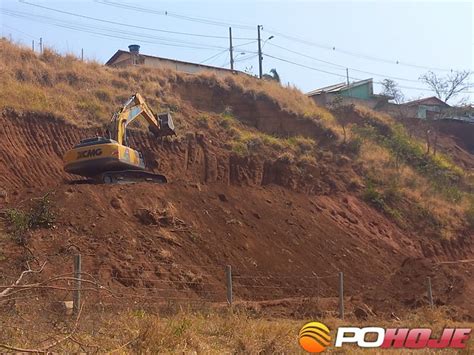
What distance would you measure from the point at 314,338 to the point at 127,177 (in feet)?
36.9

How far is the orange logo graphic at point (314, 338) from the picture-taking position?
8.63 metres

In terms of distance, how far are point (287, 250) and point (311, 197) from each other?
630 cm

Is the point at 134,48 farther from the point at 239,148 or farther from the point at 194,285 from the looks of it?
the point at 194,285

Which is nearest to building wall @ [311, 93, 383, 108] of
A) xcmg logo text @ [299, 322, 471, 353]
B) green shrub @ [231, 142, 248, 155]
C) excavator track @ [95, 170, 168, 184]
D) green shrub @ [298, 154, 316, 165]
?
green shrub @ [298, 154, 316, 165]

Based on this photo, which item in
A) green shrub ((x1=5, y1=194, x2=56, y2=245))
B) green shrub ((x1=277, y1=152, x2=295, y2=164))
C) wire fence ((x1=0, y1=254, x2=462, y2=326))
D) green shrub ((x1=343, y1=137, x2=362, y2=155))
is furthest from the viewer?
green shrub ((x1=343, y1=137, x2=362, y2=155))

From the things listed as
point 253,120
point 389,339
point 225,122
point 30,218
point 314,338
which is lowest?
point 314,338

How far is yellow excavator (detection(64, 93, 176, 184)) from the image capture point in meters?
17.6

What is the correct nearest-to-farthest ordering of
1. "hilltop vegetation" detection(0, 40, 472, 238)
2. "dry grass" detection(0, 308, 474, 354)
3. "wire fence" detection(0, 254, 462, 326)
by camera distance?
"dry grass" detection(0, 308, 474, 354), "wire fence" detection(0, 254, 462, 326), "hilltop vegetation" detection(0, 40, 472, 238)

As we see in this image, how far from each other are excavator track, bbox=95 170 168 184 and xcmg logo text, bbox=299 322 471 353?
10.7 metres

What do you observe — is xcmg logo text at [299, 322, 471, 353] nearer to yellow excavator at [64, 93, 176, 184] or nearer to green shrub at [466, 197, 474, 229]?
yellow excavator at [64, 93, 176, 184]

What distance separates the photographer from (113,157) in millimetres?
17469

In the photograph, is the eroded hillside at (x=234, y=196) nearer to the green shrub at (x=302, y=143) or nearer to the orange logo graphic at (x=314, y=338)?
the green shrub at (x=302, y=143)

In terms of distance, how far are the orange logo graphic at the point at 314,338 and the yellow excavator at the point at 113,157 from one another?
31.4ft

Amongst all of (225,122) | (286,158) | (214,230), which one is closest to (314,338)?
(214,230)
